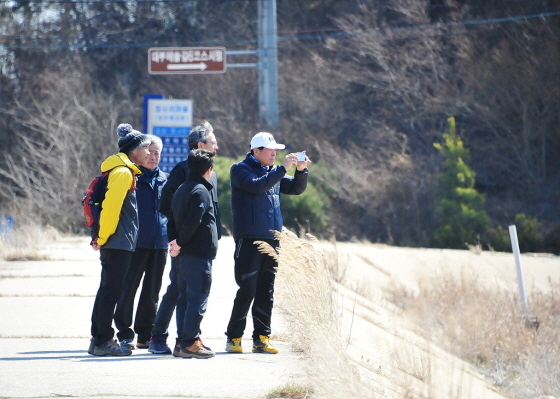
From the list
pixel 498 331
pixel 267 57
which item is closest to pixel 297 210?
pixel 267 57

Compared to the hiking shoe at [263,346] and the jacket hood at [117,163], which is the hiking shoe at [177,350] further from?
the jacket hood at [117,163]

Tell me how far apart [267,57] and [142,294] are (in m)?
22.4

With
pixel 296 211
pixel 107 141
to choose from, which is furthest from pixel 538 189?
pixel 107 141

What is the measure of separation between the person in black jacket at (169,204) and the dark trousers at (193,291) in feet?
0.99

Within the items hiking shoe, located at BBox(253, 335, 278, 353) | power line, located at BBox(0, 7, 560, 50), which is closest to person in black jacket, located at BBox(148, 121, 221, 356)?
hiking shoe, located at BBox(253, 335, 278, 353)

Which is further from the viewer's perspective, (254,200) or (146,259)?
(146,259)

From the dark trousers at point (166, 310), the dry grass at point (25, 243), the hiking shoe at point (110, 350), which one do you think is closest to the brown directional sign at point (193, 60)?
the dry grass at point (25, 243)

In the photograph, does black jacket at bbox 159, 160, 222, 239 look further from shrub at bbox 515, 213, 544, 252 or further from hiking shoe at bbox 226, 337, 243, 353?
shrub at bbox 515, 213, 544, 252

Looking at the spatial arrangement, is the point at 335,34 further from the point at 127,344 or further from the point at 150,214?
the point at 127,344

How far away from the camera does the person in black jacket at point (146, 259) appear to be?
336 inches

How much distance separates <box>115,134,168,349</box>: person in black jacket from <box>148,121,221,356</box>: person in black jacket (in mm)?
343

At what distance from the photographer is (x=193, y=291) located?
7.84 m

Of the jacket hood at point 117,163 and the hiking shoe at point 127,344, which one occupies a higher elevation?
the jacket hood at point 117,163

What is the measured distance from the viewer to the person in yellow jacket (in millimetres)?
7910
